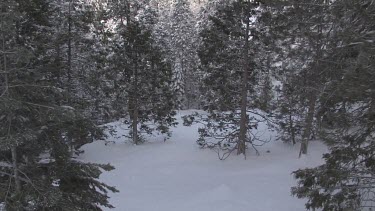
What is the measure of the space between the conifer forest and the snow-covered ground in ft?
0.26

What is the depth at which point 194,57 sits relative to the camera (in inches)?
1866

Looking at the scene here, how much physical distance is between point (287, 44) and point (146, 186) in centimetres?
917

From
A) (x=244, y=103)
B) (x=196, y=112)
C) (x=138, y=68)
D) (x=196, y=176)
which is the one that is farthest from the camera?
(x=138, y=68)

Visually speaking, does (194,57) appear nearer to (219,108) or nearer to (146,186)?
(219,108)

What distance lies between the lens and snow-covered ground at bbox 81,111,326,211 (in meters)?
13.5

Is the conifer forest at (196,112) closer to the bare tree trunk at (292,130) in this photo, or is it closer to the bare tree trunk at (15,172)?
the bare tree trunk at (15,172)

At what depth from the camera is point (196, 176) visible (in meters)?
17.6

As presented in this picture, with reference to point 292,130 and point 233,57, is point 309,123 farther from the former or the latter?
point 233,57

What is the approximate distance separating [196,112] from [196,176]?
4660mm

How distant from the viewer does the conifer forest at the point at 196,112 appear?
6.46 m

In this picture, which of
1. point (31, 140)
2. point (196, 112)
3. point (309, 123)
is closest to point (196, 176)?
point (196, 112)

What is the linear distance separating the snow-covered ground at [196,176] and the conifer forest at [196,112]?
80 millimetres

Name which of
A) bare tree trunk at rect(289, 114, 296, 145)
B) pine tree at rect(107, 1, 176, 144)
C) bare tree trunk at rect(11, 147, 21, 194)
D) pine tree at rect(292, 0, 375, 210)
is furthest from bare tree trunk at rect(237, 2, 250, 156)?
bare tree trunk at rect(11, 147, 21, 194)

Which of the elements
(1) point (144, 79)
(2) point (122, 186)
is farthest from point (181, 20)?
(2) point (122, 186)
